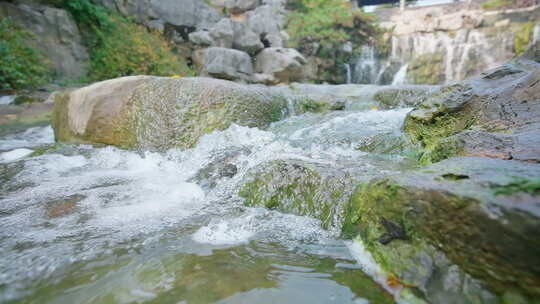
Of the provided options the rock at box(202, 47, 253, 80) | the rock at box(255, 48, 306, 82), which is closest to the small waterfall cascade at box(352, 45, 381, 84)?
the rock at box(255, 48, 306, 82)

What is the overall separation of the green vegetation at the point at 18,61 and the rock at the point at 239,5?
33.8ft

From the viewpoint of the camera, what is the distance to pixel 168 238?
1730 mm

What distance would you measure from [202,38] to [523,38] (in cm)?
1312

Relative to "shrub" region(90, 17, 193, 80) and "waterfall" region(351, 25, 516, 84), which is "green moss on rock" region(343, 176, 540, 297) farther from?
"waterfall" region(351, 25, 516, 84)

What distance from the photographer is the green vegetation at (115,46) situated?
9477mm

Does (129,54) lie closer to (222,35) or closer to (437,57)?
(222,35)

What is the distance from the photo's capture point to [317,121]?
14.2ft

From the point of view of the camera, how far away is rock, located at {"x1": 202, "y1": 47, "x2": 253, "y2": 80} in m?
9.98

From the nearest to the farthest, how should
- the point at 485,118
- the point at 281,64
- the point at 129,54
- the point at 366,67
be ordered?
the point at 485,118 < the point at 129,54 < the point at 281,64 < the point at 366,67

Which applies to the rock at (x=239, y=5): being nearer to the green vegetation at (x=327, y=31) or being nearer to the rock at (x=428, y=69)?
the green vegetation at (x=327, y=31)

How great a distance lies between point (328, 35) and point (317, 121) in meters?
10.8

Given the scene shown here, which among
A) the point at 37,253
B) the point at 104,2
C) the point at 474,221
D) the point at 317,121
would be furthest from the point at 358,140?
the point at 104,2

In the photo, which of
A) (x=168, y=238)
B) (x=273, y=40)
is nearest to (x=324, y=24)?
(x=273, y=40)

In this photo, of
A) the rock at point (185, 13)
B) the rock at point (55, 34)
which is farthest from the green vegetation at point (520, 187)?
the rock at point (185, 13)
